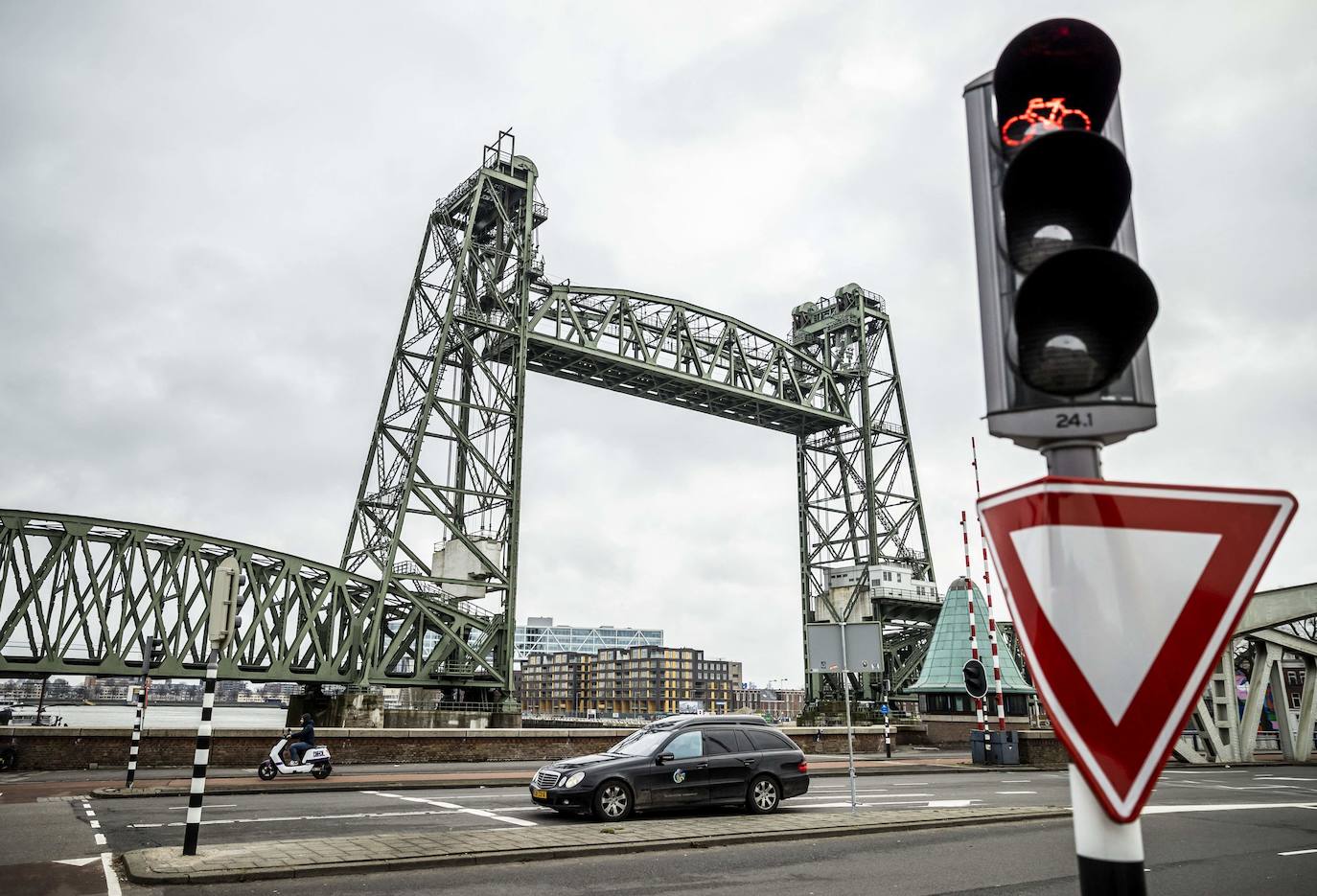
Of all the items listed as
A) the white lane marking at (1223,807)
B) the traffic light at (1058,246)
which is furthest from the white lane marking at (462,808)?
the traffic light at (1058,246)

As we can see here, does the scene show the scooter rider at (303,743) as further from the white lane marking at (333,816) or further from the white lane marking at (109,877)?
the white lane marking at (109,877)

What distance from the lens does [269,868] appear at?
365 inches

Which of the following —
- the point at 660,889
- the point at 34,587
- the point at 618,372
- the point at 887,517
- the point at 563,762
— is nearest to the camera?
the point at 660,889

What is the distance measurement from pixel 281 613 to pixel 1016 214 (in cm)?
4208

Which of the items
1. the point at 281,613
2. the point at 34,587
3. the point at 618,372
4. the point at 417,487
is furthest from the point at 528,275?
the point at 34,587

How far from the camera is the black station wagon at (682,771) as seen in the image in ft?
45.8

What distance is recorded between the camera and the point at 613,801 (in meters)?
14.0

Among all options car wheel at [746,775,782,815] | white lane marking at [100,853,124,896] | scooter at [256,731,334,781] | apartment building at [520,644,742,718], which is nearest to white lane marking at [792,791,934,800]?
car wheel at [746,775,782,815]

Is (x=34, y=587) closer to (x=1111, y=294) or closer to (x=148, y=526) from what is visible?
(x=148, y=526)

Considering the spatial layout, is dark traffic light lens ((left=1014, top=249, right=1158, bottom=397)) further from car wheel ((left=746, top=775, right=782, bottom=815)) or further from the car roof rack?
car wheel ((left=746, top=775, right=782, bottom=815))

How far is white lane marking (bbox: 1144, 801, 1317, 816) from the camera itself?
1634cm

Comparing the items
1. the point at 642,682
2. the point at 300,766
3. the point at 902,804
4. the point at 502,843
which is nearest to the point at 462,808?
the point at 502,843

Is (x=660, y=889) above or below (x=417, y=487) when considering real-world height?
below

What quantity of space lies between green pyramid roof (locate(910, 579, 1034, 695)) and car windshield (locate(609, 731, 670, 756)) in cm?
3196
